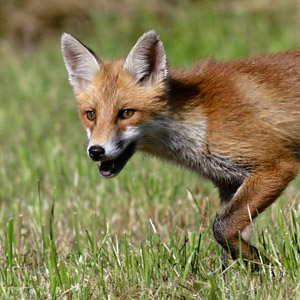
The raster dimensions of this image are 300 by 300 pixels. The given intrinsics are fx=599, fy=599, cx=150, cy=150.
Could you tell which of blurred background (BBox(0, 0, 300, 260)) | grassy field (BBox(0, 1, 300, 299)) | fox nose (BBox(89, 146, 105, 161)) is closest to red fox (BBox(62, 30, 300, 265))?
fox nose (BBox(89, 146, 105, 161))

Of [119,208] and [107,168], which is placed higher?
[107,168]

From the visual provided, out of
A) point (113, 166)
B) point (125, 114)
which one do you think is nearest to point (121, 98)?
point (125, 114)

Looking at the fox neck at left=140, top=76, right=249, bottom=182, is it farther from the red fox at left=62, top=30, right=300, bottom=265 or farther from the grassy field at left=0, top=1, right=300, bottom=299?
the grassy field at left=0, top=1, right=300, bottom=299

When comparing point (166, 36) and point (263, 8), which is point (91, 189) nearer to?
point (166, 36)

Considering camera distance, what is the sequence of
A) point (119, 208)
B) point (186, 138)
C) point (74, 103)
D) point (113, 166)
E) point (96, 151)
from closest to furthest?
point (96, 151) → point (113, 166) → point (186, 138) → point (119, 208) → point (74, 103)

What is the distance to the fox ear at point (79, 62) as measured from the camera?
→ 5.21 meters

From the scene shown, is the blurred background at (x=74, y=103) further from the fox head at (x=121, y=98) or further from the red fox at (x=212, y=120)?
the fox head at (x=121, y=98)

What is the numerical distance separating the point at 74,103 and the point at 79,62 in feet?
15.6

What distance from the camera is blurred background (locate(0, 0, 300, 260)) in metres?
6.30

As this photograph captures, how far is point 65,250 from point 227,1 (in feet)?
32.8

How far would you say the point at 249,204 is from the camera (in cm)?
462

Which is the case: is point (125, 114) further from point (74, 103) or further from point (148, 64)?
point (74, 103)

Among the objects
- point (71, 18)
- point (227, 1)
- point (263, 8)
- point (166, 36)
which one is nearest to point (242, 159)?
point (166, 36)

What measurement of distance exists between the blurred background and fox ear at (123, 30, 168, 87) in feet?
3.21
